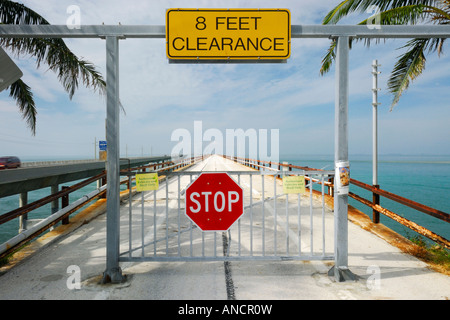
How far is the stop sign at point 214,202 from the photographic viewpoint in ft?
12.8

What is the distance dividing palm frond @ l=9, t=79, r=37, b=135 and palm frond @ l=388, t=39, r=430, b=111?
13799 mm

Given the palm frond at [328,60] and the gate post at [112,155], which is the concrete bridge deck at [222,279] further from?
the palm frond at [328,60]

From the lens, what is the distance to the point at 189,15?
365 cm

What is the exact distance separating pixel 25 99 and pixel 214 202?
10.8 meters

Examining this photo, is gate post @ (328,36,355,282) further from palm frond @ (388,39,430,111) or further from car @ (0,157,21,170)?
car @ (0,157,21,170)

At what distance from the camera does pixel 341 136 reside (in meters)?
3.76

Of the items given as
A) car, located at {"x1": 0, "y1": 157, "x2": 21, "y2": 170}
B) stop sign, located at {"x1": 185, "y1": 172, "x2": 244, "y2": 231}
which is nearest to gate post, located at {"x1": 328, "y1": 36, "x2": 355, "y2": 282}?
stop sign, located at {"x1": 185, "y1": 172, "x2": 244, "y2": 231}

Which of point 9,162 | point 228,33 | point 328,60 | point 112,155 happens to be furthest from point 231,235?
point 9,162

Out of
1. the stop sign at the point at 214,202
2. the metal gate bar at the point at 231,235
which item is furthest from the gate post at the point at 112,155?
the stop sign at the point at 214,202

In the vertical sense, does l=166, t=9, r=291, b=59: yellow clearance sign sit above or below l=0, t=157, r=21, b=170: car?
above

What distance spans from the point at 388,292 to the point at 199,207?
274cm

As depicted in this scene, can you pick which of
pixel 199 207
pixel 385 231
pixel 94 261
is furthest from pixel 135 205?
pixel 385 231

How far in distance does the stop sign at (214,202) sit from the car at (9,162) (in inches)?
1121

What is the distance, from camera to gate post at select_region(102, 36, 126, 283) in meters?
3.68
